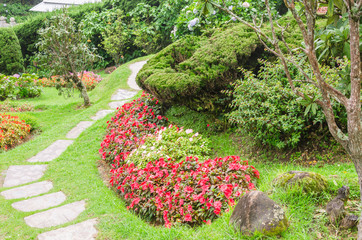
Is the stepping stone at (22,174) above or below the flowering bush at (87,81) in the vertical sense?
below

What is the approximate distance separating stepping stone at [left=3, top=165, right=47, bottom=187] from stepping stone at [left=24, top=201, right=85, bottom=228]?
1459 millimetres

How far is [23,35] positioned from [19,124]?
1133cm

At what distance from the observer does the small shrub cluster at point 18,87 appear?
10.8 meters

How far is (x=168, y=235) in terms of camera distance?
283 cm

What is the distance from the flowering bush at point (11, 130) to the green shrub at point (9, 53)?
7.87m

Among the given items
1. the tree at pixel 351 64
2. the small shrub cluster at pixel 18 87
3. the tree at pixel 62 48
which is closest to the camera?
the tree at pixel 351 64

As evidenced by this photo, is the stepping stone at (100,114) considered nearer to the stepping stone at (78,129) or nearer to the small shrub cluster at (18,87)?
the stepping stone at (78,129)

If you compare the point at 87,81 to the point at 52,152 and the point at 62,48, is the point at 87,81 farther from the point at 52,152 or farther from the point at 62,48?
the point at 52,152

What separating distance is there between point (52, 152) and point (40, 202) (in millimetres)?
2236

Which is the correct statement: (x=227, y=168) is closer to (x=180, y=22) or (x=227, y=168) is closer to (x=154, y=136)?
(x=154, y=136)

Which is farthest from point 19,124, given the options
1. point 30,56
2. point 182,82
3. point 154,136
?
point 30,56

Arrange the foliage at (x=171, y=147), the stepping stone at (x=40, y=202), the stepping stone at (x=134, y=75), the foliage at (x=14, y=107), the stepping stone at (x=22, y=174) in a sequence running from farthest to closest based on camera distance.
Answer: the stepping stone at (x=134, y=75) → the foliage at (x=14, y=107) → the stepping stone at (x=22, y=174) → the foliage at (x=171, y=147) → the stepping stone at (x=40, y=202)

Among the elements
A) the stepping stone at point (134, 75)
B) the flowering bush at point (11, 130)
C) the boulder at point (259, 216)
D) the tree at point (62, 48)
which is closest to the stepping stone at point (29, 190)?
the flowering bush at point (11, 130)

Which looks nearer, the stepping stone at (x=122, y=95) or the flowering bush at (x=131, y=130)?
the flowering bush at (x=131, y=130)
